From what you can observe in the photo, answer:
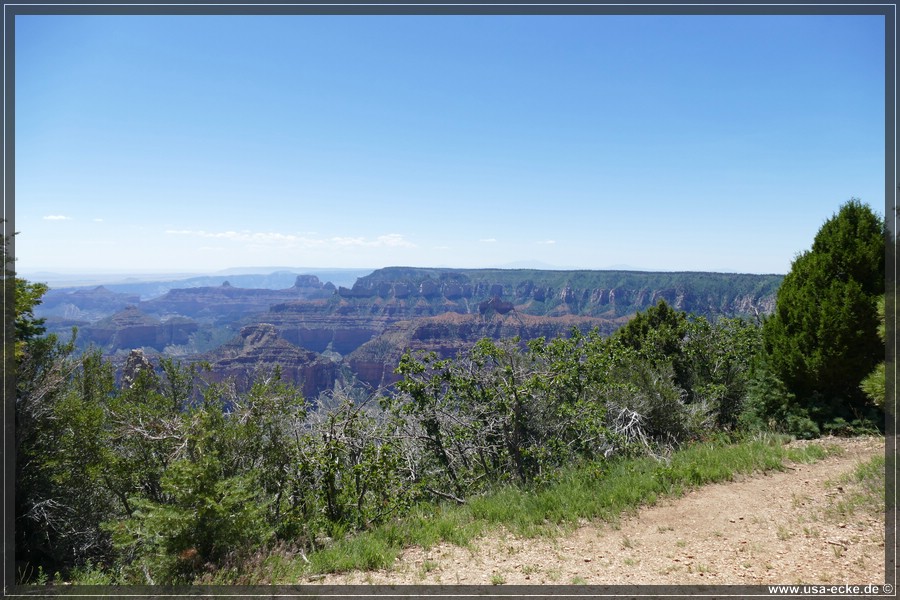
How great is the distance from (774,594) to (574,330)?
7.35m

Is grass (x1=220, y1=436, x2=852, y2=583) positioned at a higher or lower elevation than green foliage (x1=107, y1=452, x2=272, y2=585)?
lower

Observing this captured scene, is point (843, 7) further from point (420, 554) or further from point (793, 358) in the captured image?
point (420, 554)

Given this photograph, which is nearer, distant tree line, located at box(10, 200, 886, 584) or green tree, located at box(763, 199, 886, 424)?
distant tree line, located at box(10, 200, 886, 584)

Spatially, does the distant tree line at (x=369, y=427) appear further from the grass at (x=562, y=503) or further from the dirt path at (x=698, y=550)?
the dirt path at (x=698, y=550)

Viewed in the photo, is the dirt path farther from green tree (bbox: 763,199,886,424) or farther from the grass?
green tree (bbox: 763,199,886,424)

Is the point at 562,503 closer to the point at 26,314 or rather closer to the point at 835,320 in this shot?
the point at 835,320

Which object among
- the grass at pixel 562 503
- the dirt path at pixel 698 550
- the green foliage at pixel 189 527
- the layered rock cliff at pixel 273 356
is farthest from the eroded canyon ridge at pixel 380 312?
the green foliage at pixel 189 527

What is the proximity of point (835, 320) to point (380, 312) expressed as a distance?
14549 centimetres

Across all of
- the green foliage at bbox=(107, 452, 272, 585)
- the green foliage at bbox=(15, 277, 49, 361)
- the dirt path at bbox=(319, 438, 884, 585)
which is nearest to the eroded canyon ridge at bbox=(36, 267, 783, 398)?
the green foliage at bbox=(15, 277, 49, 361)

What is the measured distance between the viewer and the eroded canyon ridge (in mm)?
89625

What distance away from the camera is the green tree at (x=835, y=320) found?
7.84 m

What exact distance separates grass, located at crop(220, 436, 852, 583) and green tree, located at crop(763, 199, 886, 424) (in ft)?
4.40

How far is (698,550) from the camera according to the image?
16.3 ft

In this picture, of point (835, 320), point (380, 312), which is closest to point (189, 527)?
point (835, 320)
